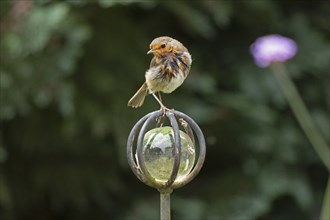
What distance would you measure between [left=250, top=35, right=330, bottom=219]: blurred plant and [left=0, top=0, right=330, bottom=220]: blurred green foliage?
0.57 ft

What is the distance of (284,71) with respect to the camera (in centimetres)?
365

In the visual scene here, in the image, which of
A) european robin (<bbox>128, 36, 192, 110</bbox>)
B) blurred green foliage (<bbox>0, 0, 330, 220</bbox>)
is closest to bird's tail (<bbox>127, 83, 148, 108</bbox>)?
european robin (<bbox>128, 36, 192, 110</bbox>)

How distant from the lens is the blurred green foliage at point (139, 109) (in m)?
3.50

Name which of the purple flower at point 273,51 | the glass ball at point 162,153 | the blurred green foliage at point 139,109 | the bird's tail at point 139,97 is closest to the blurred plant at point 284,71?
the purple flower at point 273,51

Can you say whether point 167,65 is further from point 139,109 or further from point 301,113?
point 301,113

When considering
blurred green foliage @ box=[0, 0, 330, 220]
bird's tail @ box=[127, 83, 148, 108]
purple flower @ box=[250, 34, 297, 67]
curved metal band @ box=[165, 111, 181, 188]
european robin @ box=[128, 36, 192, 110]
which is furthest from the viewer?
blurred green foliage @ box=[0, 0, 330, 220]

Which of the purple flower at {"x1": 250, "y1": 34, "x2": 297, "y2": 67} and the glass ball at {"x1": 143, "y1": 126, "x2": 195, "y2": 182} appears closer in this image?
the glass ball at {"x1": 143, "y1": 126, "x2": 195, "y2": 182}

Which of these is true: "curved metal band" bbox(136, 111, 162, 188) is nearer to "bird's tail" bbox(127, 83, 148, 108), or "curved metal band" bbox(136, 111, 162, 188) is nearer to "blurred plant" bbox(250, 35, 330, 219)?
"bird's tail" bbox(127, 83, 148, 108)

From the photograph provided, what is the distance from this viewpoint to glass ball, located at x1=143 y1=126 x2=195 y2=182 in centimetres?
172

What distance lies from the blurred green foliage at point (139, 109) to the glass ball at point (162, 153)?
175cm

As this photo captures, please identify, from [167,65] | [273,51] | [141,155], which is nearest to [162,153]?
[141,155]

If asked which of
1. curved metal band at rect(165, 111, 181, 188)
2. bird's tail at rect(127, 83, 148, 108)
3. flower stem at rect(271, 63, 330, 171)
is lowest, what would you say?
curved metal band at rect(165, 111, 181, 188)

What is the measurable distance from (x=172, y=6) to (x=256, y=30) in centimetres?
66

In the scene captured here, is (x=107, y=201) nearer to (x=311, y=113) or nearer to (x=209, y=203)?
(x=209, y=203)
